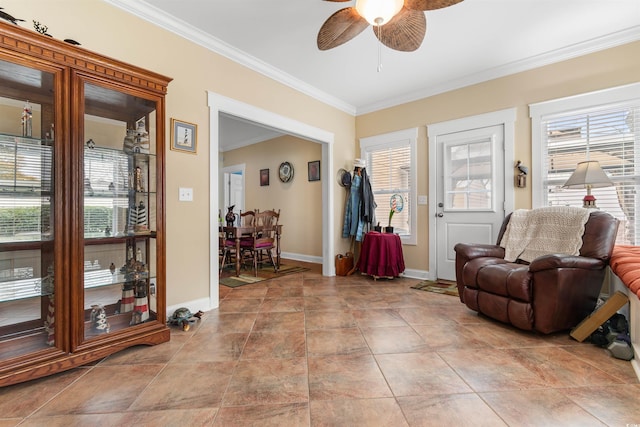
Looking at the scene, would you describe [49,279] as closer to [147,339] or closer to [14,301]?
[14,301]

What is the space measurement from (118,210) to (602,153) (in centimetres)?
426

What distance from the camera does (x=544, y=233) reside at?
2.60 m

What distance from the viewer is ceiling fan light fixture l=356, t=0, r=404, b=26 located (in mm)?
1600

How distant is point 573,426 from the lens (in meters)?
1.20

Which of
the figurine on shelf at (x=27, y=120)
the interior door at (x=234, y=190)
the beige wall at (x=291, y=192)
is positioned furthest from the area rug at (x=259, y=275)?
the figurine on shelf at (x=27, y=120)

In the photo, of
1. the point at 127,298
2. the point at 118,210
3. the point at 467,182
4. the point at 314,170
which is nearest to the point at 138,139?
the point at 118,210

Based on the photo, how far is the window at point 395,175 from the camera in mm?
4059

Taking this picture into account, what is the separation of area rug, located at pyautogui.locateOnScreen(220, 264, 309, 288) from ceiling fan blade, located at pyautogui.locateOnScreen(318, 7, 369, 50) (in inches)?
113

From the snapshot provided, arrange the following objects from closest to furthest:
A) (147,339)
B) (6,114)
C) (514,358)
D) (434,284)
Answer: (6,114) < (514,358) < (147,339) < (434,284)

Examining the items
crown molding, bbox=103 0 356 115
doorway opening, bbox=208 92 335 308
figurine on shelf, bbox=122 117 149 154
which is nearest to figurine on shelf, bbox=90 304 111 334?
doorway opening, bbox=208 92 335 308

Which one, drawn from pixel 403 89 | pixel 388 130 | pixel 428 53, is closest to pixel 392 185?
pixel 388 130

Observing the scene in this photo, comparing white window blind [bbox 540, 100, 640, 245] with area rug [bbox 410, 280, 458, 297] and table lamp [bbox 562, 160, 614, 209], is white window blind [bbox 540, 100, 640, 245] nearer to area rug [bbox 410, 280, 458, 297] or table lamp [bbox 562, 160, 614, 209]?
table lamp [bbox 562, 160, 614, 209]

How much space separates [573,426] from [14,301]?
2831mm

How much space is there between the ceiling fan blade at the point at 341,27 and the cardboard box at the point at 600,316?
8.12ft
